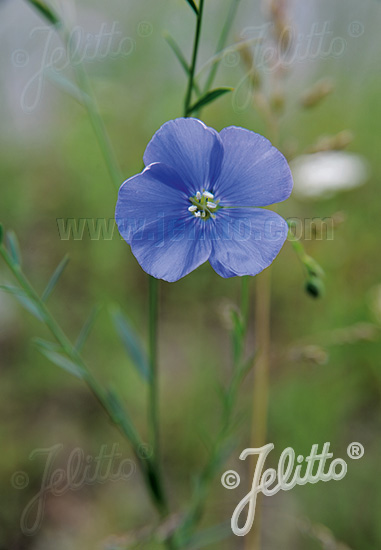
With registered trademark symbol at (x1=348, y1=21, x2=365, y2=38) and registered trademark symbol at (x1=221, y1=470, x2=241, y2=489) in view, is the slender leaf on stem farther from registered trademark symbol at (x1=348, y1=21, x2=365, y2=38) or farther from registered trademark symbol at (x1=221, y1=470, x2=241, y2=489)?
registered trademark symbol at (x1=348, y1=21, x2=365, y2=38)

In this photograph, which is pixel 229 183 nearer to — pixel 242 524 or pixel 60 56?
pixel 242 524

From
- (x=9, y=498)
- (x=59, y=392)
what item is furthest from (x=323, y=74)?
(x=9, y=498)

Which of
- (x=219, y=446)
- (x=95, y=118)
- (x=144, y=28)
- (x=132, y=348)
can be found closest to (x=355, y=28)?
(x=144, y=28)

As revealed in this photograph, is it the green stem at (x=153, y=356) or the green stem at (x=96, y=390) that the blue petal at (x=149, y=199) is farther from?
the green stem at (x=96, y=390)

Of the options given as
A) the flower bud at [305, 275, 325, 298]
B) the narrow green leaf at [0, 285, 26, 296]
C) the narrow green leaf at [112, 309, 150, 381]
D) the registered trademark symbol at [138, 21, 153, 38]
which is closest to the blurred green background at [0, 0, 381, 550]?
the registered trademark symbol at [138, 21, 153, 38]

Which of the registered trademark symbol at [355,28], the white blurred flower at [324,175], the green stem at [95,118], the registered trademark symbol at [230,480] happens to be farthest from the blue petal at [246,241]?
the registered trademark symbol at [355,28]

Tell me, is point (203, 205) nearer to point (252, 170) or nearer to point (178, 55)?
point (252, 170)
